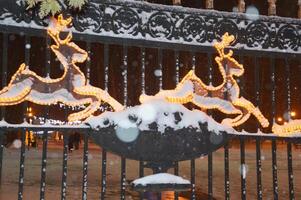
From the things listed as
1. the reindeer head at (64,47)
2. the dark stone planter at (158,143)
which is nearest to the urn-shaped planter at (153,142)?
the dark stone planter at (158,143)

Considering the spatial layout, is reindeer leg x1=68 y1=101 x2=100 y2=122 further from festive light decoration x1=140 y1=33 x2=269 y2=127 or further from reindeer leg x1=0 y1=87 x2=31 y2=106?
festive light decoration x1=140 y1=33 x2=269 y2=127

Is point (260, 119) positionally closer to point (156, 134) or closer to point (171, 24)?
point (171, 24)

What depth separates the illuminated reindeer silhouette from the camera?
4367 millimetres

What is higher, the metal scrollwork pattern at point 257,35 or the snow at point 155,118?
the metal scrollwork pattern at point 257,35

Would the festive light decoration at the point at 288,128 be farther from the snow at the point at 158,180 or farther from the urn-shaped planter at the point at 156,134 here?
the snow at the point at 158,180

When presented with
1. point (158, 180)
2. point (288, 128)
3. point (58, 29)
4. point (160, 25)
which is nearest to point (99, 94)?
point (58, 29)

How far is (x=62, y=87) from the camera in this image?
4.50 m

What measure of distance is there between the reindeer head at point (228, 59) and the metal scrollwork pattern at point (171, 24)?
0.11m

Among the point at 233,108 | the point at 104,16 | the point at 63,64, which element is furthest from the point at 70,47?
the point at 233,108

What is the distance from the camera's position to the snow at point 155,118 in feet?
12.8

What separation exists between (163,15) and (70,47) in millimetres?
1167

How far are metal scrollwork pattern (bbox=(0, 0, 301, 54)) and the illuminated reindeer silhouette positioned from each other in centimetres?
25

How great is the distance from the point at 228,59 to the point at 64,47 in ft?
6.33

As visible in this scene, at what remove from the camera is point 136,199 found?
815 centimetres
